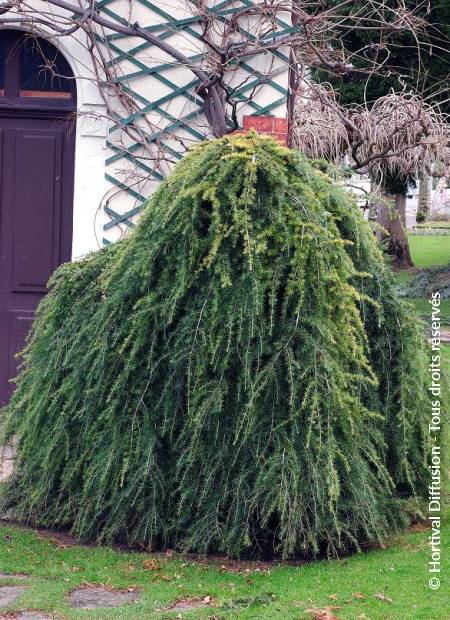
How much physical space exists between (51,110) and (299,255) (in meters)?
3.55

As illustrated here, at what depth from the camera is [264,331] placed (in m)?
5.03

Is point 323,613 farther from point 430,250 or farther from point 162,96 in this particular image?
point 430,250


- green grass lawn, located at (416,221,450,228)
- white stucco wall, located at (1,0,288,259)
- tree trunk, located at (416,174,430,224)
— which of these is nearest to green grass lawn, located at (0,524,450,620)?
white stucco wall, located at (1,0,288,259)

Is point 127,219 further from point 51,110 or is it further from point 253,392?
point 253,392

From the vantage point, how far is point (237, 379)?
509cm

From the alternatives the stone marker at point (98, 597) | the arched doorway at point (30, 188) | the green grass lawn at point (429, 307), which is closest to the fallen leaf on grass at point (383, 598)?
the stone marker at point (98, 597)

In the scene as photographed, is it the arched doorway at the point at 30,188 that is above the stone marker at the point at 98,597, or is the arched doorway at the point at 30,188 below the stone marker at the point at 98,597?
above

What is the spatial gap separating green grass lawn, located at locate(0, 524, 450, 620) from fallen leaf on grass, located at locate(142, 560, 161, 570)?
2 cm

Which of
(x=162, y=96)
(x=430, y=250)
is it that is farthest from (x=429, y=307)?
(x=430, y=250)

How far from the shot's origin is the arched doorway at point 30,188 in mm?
7793

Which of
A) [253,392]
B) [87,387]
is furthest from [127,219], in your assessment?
[253,392]

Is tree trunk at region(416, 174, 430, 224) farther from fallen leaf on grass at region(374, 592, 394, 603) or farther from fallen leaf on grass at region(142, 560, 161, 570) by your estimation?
fallen leaf on grass at region(374, 592, 394, 603)

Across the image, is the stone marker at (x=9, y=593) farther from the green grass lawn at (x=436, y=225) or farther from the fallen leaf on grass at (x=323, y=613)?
the green grass lawn at (x=436, y=225)

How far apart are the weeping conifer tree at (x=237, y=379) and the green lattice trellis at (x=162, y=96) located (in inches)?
76.7
